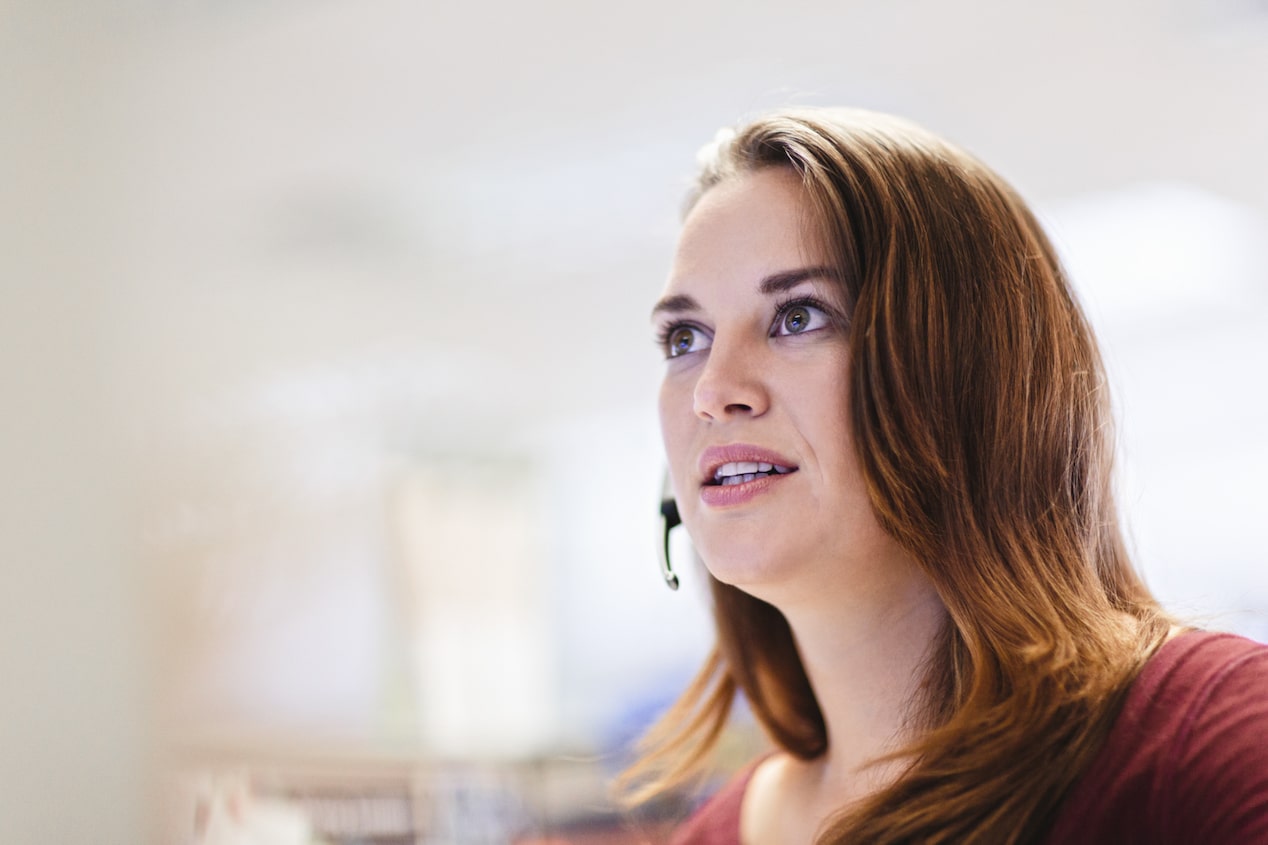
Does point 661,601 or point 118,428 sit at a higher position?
point 118,428

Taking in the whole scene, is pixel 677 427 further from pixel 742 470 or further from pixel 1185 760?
pixel 1185 760

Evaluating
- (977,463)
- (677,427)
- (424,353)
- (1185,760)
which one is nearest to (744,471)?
(677,427)

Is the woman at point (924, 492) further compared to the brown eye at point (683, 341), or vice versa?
the brown eye at point (683, 341)

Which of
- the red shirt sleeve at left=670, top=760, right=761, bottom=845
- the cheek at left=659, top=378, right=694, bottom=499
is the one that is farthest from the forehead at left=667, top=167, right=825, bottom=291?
the red shirt sleeve at left=670, top=760, right=761, bottom=845

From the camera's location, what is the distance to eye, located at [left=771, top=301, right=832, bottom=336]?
1003mm

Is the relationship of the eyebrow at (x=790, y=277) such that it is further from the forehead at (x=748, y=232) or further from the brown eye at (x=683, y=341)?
the brown eye at (x=683, y=341)

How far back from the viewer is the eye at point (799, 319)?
1.00 meters

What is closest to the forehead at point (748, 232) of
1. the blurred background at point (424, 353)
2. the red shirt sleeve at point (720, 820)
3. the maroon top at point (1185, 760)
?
the blurred background at point (424, 353)

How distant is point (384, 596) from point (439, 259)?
1.88 feet

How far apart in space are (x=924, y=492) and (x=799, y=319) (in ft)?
0.67

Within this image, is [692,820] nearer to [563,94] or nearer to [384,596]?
[384,596]

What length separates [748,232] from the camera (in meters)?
1.05

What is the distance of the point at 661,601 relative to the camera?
187cm

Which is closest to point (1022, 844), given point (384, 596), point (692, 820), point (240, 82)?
point (692, 820)
